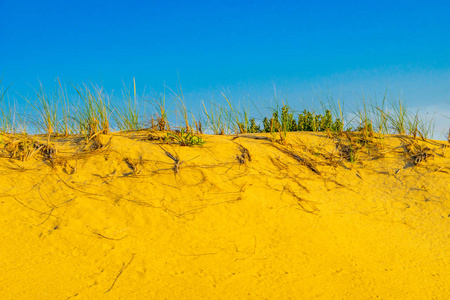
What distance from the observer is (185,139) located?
4.70 metres

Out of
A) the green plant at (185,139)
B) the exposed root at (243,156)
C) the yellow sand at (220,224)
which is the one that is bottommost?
the yellow sand at (220,224)

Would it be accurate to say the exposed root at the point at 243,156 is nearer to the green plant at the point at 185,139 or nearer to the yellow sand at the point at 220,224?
the yellow sand at the point at 220,224

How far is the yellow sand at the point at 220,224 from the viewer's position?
3.07 meters

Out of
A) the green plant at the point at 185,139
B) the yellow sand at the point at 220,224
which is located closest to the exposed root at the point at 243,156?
the yellow sand at the point at 220,224

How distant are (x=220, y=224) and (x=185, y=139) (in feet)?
4.58

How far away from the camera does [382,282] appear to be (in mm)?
3217

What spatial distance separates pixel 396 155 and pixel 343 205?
1.59m

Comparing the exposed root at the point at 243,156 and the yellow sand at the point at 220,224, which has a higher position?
the exposed root at the point at 243,156

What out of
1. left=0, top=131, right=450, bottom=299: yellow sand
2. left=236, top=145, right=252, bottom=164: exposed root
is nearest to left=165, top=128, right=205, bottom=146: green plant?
left=0, top=131, right=450, bottom=299: yellow sand

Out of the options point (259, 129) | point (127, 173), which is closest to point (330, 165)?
point (259, 129)

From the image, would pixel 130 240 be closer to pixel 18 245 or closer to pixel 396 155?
pixel 18 245

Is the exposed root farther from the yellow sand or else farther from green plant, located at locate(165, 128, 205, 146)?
green plant, located at locate(165, 128, 205, 146)

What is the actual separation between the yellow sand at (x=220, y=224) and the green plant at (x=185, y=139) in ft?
0.30

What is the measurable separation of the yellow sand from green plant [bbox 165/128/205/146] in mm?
91
